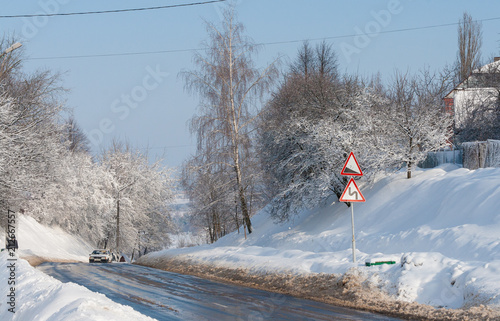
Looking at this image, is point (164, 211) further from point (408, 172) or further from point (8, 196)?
point (408, 172)

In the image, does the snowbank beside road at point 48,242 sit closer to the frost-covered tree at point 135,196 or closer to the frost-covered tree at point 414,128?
the frost-covered tree at point 135,196

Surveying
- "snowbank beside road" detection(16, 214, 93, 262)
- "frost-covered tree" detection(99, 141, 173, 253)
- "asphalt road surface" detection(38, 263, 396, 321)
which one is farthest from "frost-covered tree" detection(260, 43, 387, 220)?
"frost-covered tree" detection(99, 141, 173, 253)

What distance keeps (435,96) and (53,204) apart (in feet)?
122

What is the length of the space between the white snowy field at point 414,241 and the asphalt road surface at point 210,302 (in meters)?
1.79

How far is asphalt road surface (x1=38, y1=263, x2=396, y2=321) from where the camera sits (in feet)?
34.0

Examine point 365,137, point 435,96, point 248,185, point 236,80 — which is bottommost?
point 248,185

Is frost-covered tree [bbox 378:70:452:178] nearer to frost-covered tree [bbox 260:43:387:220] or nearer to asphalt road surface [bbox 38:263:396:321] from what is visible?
frost-covered tree [bbox 260:43:387:220]

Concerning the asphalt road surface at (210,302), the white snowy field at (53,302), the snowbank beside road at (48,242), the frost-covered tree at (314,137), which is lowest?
the snowbank beside road at (48,242)

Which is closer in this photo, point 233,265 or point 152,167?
point 233,265

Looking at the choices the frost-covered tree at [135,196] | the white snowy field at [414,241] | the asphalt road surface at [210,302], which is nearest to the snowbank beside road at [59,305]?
the asphalt road surface at [210,302]

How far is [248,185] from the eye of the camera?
107 ft

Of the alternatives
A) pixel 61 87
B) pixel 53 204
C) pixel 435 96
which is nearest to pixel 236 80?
pixel 435 96

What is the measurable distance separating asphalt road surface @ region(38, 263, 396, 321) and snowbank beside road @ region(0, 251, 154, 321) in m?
1.86

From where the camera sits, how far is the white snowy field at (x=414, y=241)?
11.1 metres
